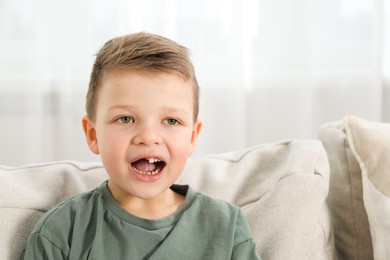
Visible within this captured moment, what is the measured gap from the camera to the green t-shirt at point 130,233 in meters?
1.36

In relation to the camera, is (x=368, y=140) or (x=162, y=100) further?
(x=368, y=140)

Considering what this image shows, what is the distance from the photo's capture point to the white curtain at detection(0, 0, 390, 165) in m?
2.51

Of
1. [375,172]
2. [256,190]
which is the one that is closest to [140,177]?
[256,190]

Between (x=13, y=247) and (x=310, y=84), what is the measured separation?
1548 mm

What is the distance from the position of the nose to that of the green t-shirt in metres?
0.18

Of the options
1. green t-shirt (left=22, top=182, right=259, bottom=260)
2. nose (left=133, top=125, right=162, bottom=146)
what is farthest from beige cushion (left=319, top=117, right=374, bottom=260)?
nose (left=133, top=125, right=162, bottom=146)

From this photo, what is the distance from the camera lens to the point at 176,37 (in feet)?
8.39

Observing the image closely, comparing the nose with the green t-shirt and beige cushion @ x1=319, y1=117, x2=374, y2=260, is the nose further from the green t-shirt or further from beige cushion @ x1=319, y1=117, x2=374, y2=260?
beige cushion @ x1=319, y1=117, x2=374, y2=260

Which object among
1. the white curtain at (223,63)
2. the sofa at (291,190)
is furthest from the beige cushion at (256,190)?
the white curtain at (223,63)

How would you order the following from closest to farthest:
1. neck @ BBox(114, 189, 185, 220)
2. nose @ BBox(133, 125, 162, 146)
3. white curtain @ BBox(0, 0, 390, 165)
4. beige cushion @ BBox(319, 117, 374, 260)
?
1. nose @ BBox(133, 125, 162, 146)
2. neck @ BBox(114, 189, 185, 220)
3. beige cushion @ BBox(319, 117, 374, 260)
4. white curtain @ BBox(0, 0, 390, 165)

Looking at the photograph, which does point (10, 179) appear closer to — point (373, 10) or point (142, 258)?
point (142, 258)

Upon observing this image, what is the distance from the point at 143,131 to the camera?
52.2 inches

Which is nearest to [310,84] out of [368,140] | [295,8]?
[295,8]

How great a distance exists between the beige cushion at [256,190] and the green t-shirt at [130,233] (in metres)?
0.09
